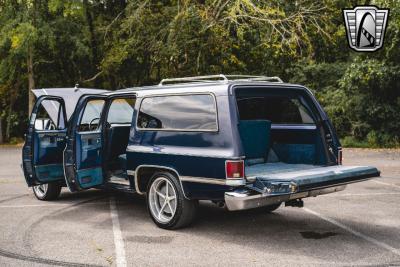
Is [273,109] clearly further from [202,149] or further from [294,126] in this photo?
[202,149]

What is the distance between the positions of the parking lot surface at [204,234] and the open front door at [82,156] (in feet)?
1.79

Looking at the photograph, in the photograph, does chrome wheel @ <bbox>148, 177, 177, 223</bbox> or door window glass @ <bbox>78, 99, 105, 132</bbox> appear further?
door window glass @ <bbox>78, 99, 105, 132</bbox>

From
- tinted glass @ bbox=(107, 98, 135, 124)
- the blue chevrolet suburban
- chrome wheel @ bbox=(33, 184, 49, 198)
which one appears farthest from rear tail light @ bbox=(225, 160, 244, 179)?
chrome wheel @ bbox=(33, 184, 49, 198)

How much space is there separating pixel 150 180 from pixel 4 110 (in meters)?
21.0

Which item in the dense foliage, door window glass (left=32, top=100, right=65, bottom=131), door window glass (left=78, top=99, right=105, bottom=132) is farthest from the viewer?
the dense foliage

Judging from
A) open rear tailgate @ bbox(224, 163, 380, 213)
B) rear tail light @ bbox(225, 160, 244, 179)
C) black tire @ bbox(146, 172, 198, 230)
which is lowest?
black tire @ bbox(146, 172, 198, 230)

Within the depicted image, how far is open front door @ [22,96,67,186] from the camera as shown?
876cm

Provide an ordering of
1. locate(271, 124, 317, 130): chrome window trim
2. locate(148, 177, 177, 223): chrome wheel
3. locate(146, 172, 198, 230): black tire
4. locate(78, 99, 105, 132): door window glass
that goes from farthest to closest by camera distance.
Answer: locate(78, 99, 105, 132): door window glass
locate(271, 124, 317, 130): chrome window trim
locate(148, 177, 177, 223): chrome wheel
locate(146, 172, 198, 230): black tire

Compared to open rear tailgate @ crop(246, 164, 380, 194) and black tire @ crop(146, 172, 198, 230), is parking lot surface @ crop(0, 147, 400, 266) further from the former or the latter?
open rear tailgate @ crop(246, 164, 380, 194)

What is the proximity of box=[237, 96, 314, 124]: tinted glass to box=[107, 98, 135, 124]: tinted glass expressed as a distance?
2.10 meters

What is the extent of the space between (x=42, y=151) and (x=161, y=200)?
259 centimetres

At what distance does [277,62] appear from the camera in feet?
76.8

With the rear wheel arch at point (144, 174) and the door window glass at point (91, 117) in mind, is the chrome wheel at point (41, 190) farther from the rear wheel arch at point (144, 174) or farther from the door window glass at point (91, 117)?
the rear wheel arch at point (144, 174)

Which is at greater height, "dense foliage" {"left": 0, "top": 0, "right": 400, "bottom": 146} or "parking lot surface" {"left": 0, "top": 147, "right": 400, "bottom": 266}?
"dense foliage" {"left": 0, "top": 0, "right": 400, "bottom": 146}
